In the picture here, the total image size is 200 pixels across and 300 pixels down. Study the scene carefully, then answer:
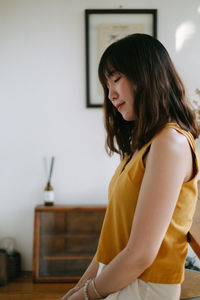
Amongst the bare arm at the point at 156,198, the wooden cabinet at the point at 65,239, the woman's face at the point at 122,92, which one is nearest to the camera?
the bare arm at the point at 156,198

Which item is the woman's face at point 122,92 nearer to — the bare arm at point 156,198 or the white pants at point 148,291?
the bare arm at point 156,198

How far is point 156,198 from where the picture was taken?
72cm

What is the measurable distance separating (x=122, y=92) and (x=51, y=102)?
1.51 m

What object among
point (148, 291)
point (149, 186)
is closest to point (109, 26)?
point (149, 186)

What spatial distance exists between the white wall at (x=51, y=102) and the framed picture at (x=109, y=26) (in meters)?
0.06

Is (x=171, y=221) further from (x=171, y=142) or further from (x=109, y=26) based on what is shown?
(x=109, y=26)

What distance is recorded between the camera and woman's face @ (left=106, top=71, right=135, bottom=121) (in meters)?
0.87

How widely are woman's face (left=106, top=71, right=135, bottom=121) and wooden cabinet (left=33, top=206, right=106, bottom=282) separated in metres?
1.43

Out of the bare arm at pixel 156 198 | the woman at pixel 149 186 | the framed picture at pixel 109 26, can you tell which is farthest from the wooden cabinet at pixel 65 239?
the bare arm at pixel 156 198

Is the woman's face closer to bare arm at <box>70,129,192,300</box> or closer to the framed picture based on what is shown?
bare arm at <box>70,129,192,300</box>

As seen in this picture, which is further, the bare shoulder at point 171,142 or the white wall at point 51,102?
the white wall at point 51,102

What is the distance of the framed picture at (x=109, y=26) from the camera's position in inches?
88.0

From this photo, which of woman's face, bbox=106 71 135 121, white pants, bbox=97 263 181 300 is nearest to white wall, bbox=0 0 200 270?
woman's face, bbox=106 71 135 121

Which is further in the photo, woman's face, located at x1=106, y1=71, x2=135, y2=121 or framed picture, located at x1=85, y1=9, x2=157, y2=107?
framed picture, located at x1=85, y1=9, x2=157, y2=107
